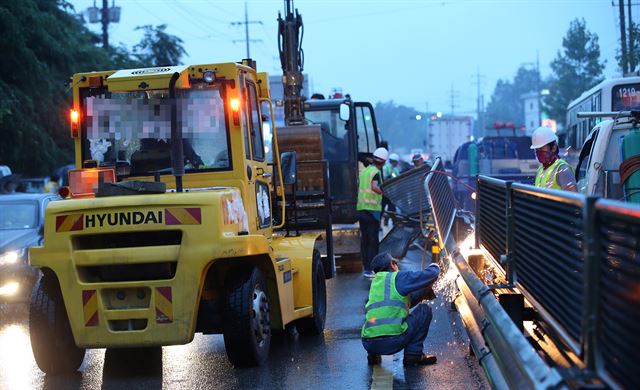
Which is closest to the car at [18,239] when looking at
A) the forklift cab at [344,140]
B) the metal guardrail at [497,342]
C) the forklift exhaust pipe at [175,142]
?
the forklift exhaust pipe at [175,142]

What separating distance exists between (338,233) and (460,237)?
338cm

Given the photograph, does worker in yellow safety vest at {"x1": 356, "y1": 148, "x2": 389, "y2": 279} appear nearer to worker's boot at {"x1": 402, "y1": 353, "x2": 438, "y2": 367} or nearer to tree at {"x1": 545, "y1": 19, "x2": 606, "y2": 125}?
worker's boot at {"x1": 402, "y1": 353, "x2": 438, "y2": 367}

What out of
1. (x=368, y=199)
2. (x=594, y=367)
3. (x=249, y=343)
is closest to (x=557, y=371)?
(x=594, y=367)

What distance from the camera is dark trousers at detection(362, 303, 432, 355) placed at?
7594 mm

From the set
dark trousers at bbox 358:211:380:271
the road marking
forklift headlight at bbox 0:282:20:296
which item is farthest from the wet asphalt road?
dark trousers at bbox 358:211:380:271

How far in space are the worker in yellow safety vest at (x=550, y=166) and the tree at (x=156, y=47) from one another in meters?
31.8

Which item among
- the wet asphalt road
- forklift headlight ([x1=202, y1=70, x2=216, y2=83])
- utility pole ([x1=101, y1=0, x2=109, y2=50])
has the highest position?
utility pole ([x1=101, y1=0, x2=109, y2=50])

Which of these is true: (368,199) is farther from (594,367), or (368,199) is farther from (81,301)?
(594,367)

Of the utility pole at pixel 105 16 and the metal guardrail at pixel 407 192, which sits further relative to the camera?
the utility pole at pixel 105 16

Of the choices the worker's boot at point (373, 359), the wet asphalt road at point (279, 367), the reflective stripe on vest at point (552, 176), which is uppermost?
the reflective stripe on vest at point (552, 176)

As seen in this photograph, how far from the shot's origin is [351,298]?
12.4 metres

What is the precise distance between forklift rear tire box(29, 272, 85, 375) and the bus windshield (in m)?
1.29

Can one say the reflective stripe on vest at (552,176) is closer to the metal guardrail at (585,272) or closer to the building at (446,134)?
the metal guardrail at (585,272)

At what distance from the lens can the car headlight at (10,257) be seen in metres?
12.9
